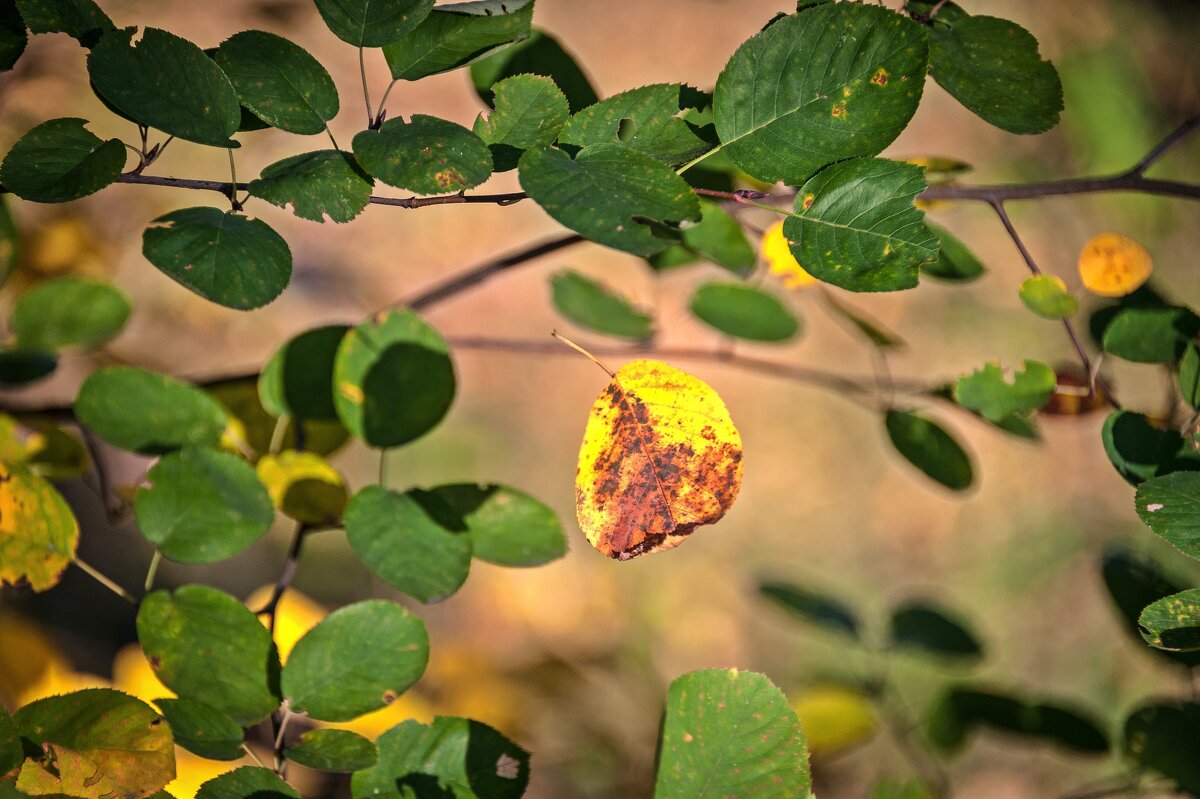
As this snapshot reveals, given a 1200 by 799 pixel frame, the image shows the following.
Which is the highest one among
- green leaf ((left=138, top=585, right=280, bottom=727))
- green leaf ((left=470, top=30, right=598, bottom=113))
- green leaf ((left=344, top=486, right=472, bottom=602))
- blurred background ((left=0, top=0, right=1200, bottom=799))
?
green leaf ((left=470, top=30, right=598, bottom=113))

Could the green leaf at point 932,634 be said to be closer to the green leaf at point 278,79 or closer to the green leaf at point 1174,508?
the green leaf at point 1174,508

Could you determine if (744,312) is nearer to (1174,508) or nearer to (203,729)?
(1174,508)

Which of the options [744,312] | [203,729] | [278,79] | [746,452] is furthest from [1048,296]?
[746,452]

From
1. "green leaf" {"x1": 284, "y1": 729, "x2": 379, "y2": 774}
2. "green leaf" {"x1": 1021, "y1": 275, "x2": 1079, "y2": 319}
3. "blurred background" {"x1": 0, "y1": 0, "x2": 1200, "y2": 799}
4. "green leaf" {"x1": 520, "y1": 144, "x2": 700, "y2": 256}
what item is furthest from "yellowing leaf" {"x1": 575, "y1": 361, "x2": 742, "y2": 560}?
"blurred background" {"x1": 0, "y1": 0, "x2": 1200, "y2": 799}

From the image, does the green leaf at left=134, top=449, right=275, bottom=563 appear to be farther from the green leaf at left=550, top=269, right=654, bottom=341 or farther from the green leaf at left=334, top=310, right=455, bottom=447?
the green leaf at left=550, top=269, right=654, bottom=341

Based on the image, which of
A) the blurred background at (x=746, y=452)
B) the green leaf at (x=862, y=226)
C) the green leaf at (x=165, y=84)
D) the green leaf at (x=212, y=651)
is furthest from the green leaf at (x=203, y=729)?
the blurred background at (x=746, y=452)

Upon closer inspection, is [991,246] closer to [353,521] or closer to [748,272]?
[748,272]

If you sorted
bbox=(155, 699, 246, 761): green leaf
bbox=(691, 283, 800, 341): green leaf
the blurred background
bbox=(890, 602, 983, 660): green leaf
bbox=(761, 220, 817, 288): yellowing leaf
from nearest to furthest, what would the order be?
bbox=(155, 699, 246, 761): green leaf < bbox=(761, 220, 817, 288): yellowing leaf < bbox=(691, 283, 800, 341): green leaf < bbox=(890, 602, 983, 660): green leaf < the blurred background
